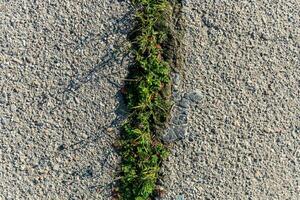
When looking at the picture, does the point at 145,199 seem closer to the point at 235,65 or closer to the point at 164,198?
the point at 164,198

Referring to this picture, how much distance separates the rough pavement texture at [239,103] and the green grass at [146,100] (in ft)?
0.31

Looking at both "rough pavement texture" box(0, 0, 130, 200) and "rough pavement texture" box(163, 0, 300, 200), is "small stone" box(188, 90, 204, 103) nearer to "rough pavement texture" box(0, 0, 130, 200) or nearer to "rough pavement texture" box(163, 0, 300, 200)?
"rough pavement texture" box(163, 0, 300, 200)

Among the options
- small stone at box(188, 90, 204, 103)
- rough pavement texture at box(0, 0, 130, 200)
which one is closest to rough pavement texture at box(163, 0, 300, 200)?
small stone at box(188, 90, 204, 103)

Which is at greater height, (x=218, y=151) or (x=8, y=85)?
(x=8, y=85)

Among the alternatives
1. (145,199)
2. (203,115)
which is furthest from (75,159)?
(203,115)

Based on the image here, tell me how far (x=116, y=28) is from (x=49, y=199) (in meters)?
0.88

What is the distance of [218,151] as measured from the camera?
6.75 ft

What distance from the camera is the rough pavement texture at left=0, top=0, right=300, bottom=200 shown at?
2.04 meters

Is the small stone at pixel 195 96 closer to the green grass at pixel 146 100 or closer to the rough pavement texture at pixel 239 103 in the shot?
the rough pavement texture at pixel 239 103

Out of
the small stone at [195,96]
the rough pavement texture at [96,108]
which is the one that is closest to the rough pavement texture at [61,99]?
the rough pavement texture at [96,108]

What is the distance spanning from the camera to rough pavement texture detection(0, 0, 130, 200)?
6.71 ft

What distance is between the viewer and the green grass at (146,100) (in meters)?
2.01

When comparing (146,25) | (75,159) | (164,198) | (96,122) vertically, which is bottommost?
(164,198)

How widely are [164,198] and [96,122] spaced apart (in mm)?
491
